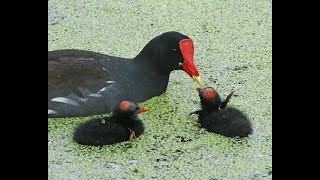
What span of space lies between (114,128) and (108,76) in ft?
1.25

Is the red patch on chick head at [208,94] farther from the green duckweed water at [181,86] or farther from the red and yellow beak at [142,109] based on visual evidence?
the red and yellow beak at [142,109]

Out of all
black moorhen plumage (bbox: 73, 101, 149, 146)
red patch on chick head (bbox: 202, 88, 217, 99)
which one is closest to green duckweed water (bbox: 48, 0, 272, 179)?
black moorhen plumage (bbox: 73, 101, 149, 146)

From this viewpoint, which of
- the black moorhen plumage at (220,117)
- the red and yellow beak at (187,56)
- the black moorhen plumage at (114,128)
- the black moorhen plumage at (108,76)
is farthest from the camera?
the red and yellow beak at (187,56)

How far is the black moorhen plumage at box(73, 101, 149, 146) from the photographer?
3572mm

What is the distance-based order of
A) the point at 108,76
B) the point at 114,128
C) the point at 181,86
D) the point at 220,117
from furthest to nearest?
1. the point at 181,86
2. the point at 108,76
3. the point at 220,117
4. the point at 114,128

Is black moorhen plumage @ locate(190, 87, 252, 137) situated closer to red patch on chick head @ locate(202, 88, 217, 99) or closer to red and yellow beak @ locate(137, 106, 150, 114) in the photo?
red patch on chick head @ locate(202, 88, 217, 99)

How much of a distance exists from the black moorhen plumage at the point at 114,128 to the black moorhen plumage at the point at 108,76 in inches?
7.5

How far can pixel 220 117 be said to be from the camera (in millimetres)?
3723

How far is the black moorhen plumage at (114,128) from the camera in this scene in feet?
11.7

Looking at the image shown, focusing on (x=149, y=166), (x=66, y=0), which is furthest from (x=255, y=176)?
(x=66, y=0)

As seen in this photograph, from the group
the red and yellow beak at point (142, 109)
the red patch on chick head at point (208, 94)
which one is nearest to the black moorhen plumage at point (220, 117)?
the red patch on chick head at point (208, 94)

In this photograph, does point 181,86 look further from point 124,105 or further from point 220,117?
point 124,105

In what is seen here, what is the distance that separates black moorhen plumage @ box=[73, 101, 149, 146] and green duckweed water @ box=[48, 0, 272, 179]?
3 centimetres

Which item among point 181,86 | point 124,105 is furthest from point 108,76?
point 181,86
